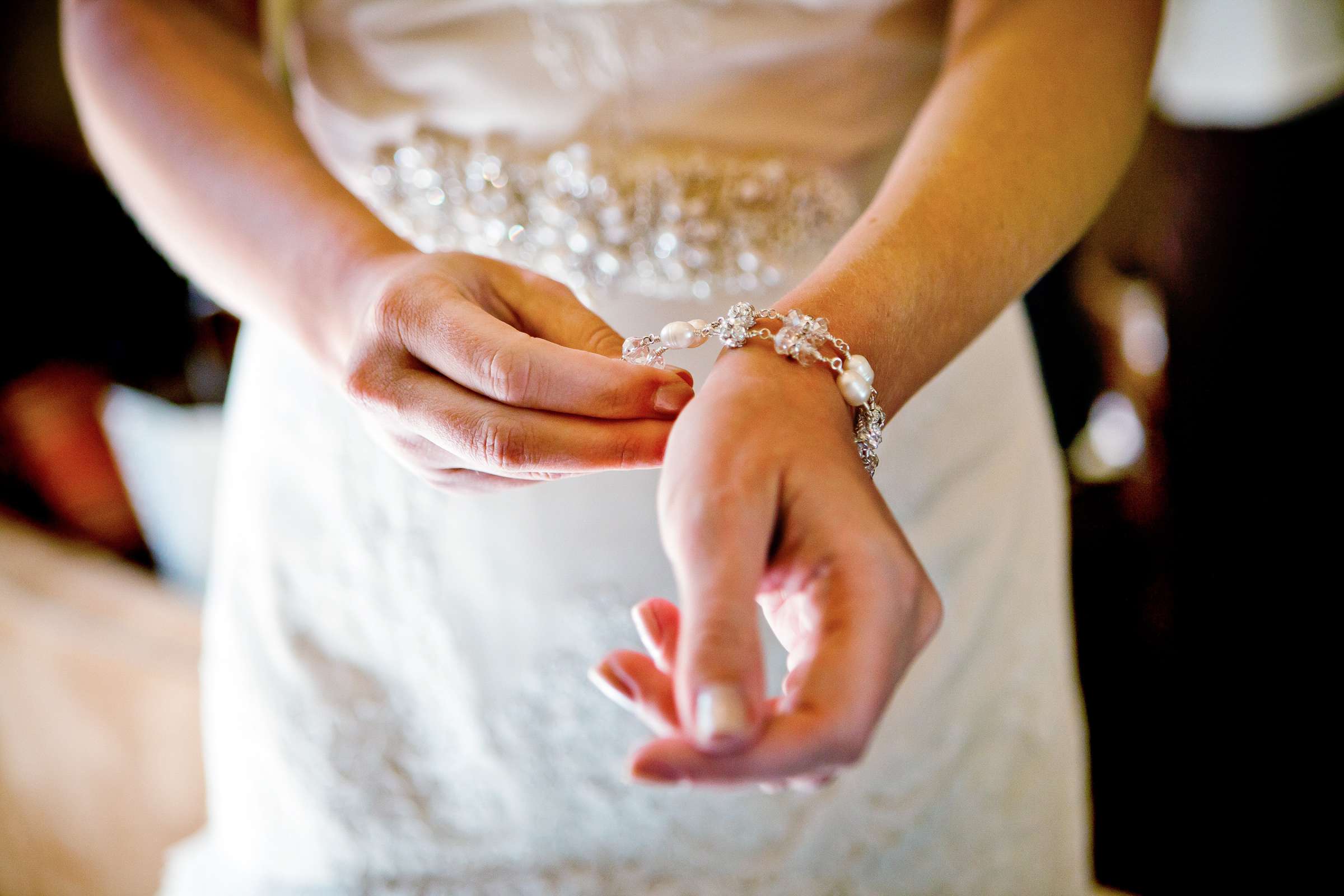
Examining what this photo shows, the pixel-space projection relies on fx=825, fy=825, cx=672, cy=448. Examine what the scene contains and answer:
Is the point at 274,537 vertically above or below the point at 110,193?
below

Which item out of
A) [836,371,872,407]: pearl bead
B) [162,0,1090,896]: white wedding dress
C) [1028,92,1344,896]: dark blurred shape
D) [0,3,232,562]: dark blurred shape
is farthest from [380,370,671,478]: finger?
[0,3,232,562]: dark blurred shape

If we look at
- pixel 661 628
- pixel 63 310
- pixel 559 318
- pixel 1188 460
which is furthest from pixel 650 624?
pixel 63 310

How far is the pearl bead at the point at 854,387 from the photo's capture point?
46 cm

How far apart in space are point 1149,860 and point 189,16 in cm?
228

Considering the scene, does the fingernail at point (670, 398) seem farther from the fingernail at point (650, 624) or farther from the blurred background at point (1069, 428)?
the blurred background at point (1069, 428)

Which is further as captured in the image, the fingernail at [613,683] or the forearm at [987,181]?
the forearm at [987,181]

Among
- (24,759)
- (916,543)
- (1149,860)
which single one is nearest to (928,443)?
(916,543)

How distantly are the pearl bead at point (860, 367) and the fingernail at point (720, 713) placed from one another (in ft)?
0.65

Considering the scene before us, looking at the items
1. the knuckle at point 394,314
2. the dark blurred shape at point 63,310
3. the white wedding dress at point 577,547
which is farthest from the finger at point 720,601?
the dark blurred shape at point 63,310

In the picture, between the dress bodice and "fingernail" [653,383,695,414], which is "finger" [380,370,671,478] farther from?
the dress bodice

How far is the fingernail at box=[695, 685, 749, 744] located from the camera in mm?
337

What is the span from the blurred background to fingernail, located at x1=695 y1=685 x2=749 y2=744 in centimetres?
170

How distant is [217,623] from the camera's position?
0.88 meters

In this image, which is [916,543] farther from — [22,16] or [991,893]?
[22,16]
